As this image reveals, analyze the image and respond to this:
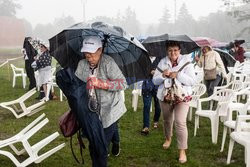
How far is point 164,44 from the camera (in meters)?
5.08

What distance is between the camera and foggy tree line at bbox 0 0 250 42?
192 ft

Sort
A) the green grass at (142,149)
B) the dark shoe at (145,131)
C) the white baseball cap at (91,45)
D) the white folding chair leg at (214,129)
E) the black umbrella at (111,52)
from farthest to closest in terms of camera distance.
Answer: the dark shoe at (145,131), the white folding chair leg at (214,129), the green grass at (142,149), the black umbrella at (111,52), the white baseball cap at (91,45)

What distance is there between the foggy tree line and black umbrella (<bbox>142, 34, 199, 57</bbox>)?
42.5 m

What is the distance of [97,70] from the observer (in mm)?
3434

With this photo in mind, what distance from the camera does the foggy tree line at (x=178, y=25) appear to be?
58.5 meters

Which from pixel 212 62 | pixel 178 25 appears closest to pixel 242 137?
pixel 212 62

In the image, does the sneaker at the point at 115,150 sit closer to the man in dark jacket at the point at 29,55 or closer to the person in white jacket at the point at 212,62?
the person in white jacket at the point at 212,62

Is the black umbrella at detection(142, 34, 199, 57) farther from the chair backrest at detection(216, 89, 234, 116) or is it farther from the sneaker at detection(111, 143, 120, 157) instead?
the sneaker at detection(111, 143, 120, 157)

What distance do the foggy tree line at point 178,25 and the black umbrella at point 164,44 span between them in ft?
140

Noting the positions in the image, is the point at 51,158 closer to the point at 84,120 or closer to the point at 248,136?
the point at 84,120

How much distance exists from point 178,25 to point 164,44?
85.0m

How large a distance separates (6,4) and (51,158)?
79904 mm

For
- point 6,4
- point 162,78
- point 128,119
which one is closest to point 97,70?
point 162,78

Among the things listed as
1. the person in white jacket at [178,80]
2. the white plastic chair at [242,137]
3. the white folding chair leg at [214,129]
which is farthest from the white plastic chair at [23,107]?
the white plastic chair at [242,137]
